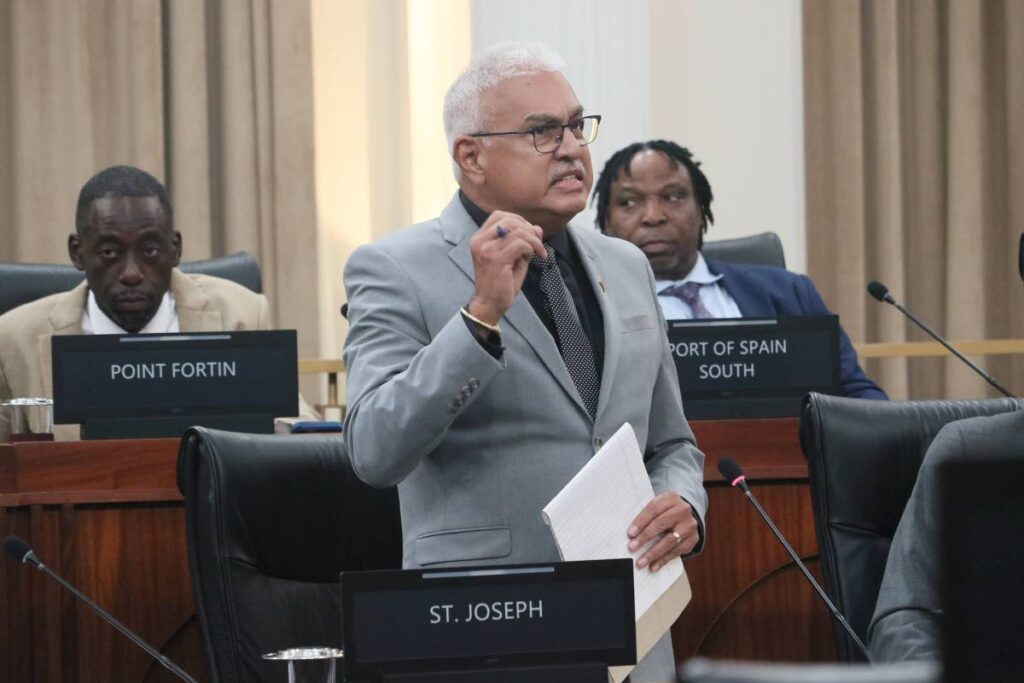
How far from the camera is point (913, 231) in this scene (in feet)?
19.4

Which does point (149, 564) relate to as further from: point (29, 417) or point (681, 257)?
point (681, 257)

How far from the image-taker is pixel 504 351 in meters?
2.07

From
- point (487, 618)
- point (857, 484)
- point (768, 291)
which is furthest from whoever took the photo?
point (768, 291)

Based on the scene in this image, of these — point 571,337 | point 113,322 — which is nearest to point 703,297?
point 113,322

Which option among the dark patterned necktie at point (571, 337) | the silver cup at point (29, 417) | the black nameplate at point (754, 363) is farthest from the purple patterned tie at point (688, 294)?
the dark patterned necktie at point (571, 337)

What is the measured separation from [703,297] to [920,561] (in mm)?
2146

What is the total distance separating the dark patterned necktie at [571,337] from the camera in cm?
221

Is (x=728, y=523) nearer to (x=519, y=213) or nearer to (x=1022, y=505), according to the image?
(x=519, y=213)

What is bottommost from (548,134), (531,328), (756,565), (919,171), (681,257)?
(756,565)

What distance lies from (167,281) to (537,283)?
74.6 inches

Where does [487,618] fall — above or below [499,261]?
below

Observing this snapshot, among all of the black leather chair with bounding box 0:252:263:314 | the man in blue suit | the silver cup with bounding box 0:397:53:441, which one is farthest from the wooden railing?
the silver cup with bounding box 0:397:53:441

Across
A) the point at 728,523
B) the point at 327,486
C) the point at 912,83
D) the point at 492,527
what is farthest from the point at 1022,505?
the point at 912,83

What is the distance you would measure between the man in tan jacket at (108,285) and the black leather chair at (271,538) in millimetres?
1627
